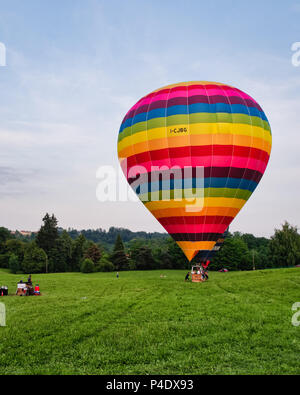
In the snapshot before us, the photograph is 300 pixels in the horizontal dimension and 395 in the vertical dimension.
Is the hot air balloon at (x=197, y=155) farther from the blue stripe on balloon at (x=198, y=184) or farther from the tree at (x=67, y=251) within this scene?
the tree at (x=67, y=251)

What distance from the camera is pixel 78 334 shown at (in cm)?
985

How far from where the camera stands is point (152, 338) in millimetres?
9367

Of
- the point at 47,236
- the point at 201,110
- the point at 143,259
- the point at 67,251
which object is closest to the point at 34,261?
the point at 47,236

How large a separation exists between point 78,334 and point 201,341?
3.39 m

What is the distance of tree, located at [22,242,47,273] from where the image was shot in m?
66.8

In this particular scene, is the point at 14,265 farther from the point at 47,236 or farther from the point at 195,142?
the point at 195,142

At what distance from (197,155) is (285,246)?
51.3 metres

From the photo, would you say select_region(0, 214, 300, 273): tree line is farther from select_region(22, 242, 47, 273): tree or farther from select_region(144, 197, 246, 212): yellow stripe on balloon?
select_region(144, 197, 246, 212): yellow stripe on balloon

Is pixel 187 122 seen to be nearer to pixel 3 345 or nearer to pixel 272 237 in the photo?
pixel 3 345

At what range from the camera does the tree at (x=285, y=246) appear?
6475 centimetres

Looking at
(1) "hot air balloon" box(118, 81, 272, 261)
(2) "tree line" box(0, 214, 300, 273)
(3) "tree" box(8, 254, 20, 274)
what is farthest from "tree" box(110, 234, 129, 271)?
(1) "hot air balloon" box(118, 81, 272, 261)

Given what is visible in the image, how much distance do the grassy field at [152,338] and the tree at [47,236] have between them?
64.7m

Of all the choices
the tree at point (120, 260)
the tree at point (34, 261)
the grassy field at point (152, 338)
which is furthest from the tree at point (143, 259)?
the grassy field at point (152, 338)
